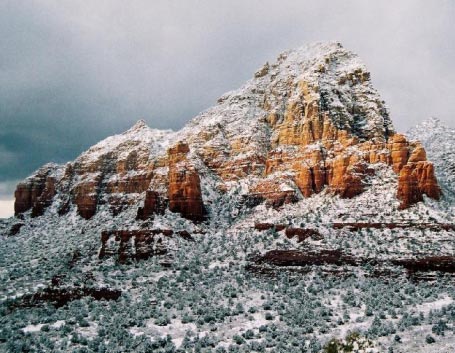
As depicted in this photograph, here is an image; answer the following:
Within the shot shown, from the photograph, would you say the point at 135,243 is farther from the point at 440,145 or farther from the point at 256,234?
the point at 440,145

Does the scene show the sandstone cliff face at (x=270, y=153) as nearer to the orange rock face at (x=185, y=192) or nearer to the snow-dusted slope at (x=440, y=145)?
the orange rock face at (x=185, y=192)

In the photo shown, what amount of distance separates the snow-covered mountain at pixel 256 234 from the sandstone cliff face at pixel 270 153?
304 millimetres

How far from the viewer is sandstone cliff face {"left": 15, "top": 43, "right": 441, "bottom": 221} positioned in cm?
6831

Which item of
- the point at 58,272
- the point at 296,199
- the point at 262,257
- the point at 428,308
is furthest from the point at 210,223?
the point at 428,308

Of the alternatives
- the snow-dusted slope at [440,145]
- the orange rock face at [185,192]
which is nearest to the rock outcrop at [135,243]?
the orange rock face at [185,192]

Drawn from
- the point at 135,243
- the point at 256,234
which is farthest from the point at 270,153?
the point at 135,243

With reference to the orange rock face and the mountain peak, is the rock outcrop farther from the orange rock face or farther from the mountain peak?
the mountain peak

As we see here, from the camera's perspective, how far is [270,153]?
80.9m

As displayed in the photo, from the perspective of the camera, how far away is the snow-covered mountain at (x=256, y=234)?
123 feet

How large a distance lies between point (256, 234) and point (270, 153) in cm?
2072

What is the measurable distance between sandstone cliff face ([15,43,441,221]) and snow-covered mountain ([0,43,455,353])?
304 mm

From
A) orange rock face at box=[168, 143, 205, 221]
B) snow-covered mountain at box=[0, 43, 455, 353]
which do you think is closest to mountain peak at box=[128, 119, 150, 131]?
snow-covered mountain at box=[0, 43, 455, 353]

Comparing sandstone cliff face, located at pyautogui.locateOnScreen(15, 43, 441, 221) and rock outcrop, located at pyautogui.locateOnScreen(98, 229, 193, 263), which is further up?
sandstone cliff face, located at pyautogui.locateOnScreen(15, 43, 441, 221)

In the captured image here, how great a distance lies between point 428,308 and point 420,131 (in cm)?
8217
